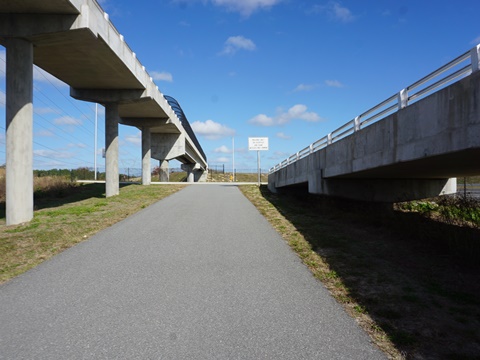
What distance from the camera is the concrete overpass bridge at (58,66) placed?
13.0 metres

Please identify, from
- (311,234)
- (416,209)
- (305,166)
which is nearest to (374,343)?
(311,234)

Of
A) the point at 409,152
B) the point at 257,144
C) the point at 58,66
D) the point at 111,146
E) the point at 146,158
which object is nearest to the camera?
the point at 409,152

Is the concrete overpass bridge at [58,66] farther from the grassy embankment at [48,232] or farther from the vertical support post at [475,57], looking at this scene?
the vertical support post at [475,57]

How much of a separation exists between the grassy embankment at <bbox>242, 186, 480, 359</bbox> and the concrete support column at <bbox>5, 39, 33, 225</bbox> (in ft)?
28.0

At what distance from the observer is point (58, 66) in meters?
18.9

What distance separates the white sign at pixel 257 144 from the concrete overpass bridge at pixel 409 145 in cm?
2126

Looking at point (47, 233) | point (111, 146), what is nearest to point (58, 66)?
point (111, 146)

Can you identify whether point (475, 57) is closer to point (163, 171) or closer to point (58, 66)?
point (58, 66)

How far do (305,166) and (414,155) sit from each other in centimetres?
1032

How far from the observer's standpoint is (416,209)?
19.4 meters

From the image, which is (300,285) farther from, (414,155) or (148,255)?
(414,155)

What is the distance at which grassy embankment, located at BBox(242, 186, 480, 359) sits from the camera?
443 centimetres

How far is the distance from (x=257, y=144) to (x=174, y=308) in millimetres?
36181

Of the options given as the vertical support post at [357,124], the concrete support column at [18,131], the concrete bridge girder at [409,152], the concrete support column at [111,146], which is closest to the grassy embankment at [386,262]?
the concrete support column at [18,131]
